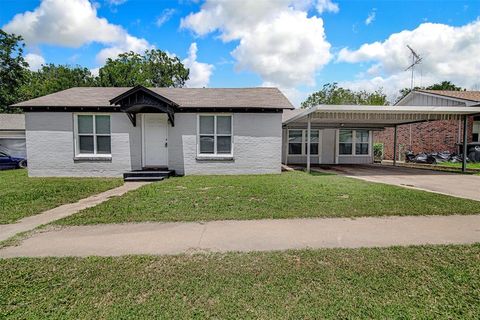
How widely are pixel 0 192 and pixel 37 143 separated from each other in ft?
14.0

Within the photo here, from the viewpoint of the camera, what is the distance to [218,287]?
285 cm

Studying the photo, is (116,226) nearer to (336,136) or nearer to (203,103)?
(203,103)

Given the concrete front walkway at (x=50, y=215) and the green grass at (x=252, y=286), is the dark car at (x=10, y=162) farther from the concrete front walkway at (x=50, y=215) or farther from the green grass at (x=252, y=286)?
the green grass at (x=252, y=286)

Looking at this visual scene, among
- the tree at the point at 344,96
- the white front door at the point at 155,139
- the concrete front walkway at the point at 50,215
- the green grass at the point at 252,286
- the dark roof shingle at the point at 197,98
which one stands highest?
the tree at the point at 344,96

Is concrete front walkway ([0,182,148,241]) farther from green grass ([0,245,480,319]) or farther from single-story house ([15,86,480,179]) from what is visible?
single-story house ([15,86,480,179])

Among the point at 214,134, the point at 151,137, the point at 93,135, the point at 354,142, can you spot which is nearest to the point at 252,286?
the point at 214,134

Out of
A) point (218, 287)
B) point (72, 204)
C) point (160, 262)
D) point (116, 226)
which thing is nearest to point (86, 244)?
point (116, 226)

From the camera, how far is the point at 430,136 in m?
20.4

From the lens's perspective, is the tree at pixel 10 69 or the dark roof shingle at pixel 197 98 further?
the tree at pixel 10 69

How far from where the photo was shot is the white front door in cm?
1165

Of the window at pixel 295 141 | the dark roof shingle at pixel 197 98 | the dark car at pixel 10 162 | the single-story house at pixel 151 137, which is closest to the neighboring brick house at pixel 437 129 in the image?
the window at pixel 295 141

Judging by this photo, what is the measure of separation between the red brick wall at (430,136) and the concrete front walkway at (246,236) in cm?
1767

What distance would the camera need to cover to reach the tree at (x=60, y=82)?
35.8 meters

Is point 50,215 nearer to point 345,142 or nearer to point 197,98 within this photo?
point 197,98
